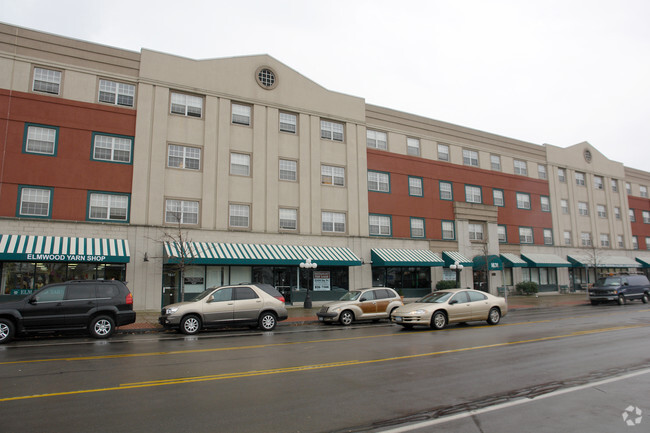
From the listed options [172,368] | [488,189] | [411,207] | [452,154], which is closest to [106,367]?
[172,368]

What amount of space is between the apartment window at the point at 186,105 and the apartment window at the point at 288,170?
602 centimetres

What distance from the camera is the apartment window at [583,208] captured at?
42.9 meters

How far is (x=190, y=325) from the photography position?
15.0m

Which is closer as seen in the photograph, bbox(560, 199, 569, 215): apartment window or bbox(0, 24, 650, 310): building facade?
bbox(0, 24, 650, 310): building facade

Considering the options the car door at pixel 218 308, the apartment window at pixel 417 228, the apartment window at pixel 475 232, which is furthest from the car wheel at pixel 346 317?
the apartment window at pixel 475 232

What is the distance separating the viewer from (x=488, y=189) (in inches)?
1446

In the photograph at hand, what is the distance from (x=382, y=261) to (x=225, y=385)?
2151 cm

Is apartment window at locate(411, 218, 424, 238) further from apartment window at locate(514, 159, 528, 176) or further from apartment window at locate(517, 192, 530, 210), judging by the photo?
apartment window at locate(514, 159, 528, 176)

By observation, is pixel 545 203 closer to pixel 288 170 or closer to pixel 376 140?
pixel 376 140

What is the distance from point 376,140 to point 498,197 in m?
13.3

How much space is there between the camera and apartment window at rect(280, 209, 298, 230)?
1062 inches

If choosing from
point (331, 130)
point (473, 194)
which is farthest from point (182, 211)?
point (473, 194)

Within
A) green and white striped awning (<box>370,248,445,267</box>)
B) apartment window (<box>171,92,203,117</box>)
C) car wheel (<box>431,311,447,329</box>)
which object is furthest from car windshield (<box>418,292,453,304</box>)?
apartment window (<box>171,92,203,117</box>)

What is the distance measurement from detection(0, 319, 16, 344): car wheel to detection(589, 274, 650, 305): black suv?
1210 inches
